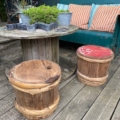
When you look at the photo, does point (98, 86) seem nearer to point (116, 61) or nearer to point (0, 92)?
point (116, 61)

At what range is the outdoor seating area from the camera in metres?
1.23

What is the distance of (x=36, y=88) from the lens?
3.74 ft

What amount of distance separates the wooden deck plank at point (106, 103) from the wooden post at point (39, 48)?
0.84m

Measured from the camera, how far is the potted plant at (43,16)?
1565 millimetres

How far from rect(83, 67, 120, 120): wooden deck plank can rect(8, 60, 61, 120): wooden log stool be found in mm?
386

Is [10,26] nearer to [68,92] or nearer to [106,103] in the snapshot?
[68,92]

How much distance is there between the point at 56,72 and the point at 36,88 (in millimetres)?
233

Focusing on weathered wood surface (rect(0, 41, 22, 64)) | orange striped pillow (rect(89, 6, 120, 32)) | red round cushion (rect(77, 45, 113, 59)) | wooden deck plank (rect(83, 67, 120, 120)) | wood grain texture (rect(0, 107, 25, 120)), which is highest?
orange striped pillow (rect(89, 6, 120, 32))

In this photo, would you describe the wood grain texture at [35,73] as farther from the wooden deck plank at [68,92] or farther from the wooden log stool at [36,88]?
the wooden deck plank at [68,92]

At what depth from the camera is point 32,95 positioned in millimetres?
1172

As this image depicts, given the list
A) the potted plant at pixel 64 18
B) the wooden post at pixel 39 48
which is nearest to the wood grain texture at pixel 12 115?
the wooden post at pixel 39 48

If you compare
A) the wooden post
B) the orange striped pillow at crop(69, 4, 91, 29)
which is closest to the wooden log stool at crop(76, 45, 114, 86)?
the wooden post

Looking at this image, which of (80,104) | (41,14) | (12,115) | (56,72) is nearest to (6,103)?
(12,115)

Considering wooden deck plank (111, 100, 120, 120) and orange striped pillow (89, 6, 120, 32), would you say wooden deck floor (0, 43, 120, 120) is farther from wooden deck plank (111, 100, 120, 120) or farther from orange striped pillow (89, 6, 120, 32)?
orange striped pillow (89, 6, 120, 32)
